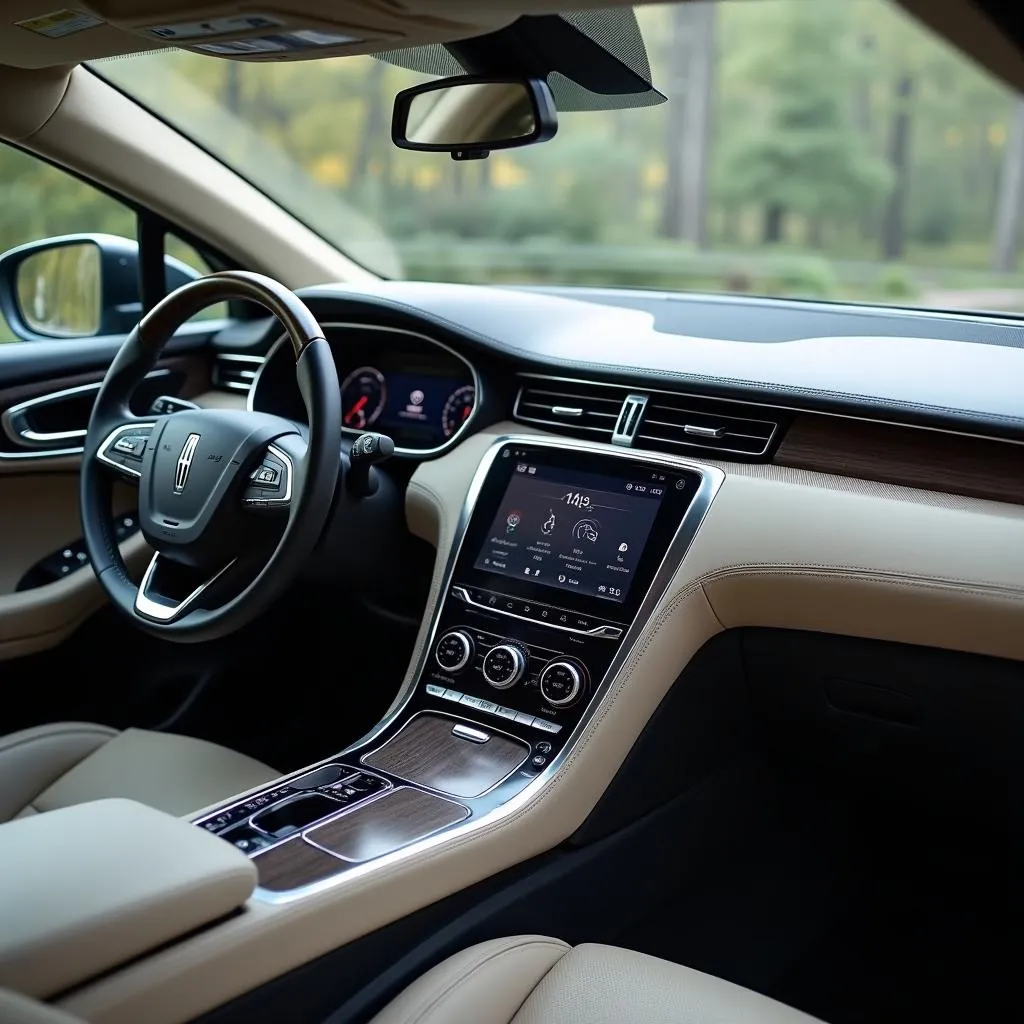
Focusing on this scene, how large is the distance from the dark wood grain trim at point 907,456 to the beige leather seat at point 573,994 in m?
0.79

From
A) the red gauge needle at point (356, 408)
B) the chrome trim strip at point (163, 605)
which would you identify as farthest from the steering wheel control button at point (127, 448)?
the red gauge needle at point (356, 408)

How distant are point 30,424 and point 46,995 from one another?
5.32ft

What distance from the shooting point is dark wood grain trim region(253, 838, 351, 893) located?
143 centimetres

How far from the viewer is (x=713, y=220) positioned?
46.5 ft

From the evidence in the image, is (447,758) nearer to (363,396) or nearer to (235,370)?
(363,396)

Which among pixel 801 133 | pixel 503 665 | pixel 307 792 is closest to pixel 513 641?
pixel 503 665

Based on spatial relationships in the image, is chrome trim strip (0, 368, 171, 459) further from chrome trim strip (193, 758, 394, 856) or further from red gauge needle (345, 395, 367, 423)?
chrome trim strip (193, 758, 394, 856)

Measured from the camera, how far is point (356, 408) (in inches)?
98.5

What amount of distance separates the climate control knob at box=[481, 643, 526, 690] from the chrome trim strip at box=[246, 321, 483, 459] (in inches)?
18.0

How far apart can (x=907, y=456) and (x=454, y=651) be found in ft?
2.54

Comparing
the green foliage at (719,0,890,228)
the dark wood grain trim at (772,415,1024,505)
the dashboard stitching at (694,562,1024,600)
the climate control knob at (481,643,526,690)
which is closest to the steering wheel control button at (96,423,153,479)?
the climate control knob at (481,643,526,690)

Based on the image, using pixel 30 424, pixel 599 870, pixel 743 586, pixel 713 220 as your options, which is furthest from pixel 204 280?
pixel 713 220

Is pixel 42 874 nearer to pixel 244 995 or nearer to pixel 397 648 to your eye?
pixel 244 995

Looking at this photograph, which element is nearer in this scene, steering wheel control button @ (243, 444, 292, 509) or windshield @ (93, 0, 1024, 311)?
steering wheel control button @ (243, 444, 292, 509)
